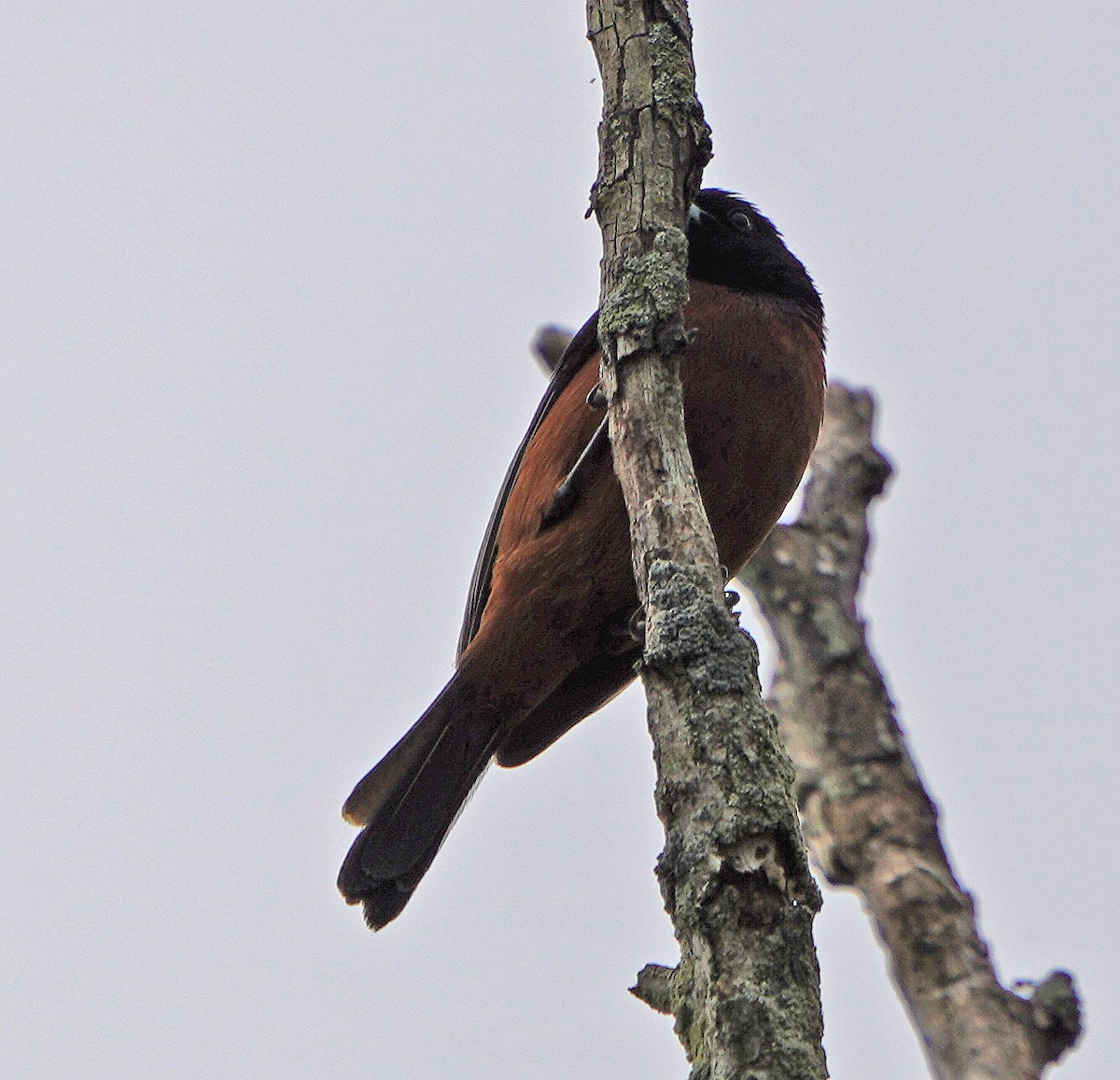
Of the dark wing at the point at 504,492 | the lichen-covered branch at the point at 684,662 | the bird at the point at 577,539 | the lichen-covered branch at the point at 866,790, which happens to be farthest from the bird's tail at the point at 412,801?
the lichen-covered branch at the point at 684,662

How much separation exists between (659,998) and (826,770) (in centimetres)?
236

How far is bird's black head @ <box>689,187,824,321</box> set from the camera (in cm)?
449

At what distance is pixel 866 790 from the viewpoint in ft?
13.9

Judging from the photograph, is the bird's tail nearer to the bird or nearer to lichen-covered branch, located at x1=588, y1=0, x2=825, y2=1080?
the bird

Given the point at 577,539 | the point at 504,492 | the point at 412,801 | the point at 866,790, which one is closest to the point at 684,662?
the point at 577,539

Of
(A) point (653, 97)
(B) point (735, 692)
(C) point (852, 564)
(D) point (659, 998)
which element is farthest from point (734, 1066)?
(C) point (852, 564)

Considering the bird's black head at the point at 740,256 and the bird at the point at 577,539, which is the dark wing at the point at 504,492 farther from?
the bird's black head at the point at 740,256

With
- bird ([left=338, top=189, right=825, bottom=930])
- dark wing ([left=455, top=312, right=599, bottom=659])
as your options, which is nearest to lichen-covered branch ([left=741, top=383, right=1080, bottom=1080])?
bird ([left=338, top=189, right=825, bottom=930])

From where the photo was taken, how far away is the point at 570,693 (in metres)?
4.46

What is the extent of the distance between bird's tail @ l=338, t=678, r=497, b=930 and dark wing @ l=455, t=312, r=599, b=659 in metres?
0.27

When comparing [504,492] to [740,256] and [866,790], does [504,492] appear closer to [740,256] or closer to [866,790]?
[740,256]

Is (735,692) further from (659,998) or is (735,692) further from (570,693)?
(570,693)

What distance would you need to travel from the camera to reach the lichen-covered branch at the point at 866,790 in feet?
11.8

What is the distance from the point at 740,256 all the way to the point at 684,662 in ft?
8.81
